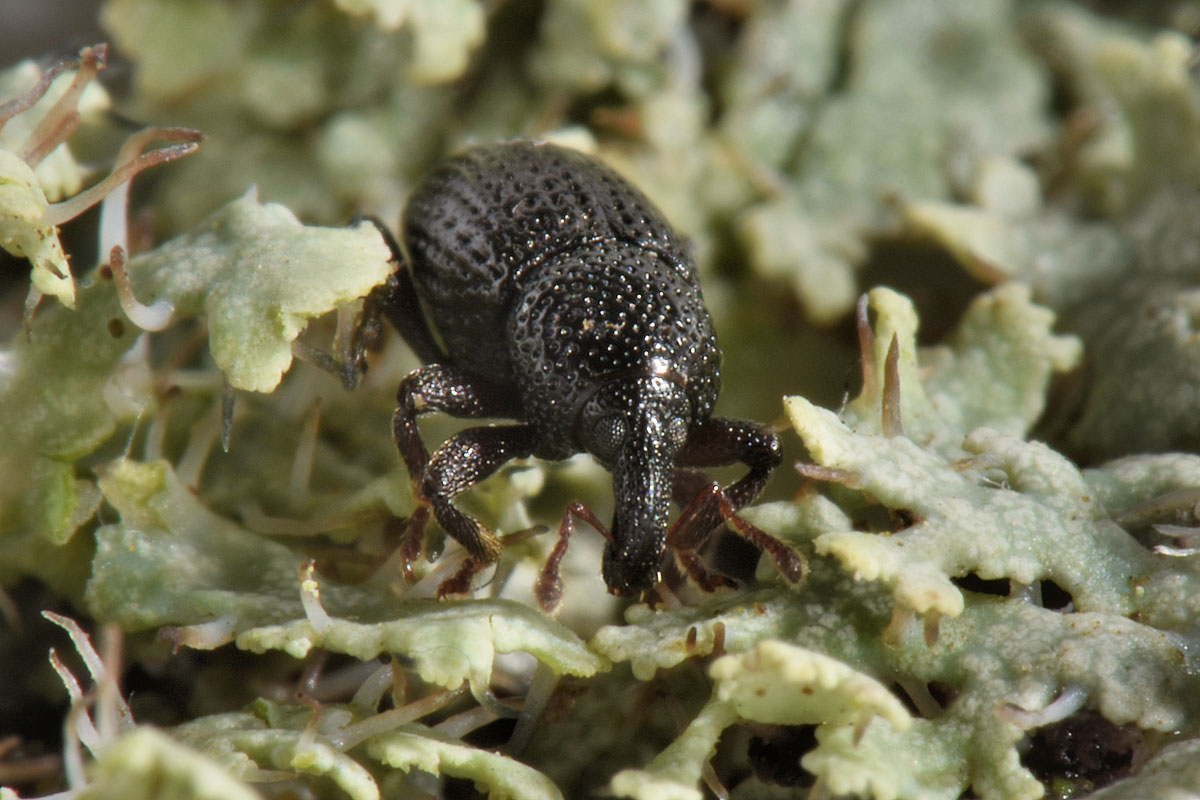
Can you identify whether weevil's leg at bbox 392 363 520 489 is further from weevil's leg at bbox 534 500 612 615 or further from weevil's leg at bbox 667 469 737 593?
weevil's leg at bbox 667 469 737 593

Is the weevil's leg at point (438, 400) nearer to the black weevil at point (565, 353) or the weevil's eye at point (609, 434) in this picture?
the black weevil at point (565, 353)

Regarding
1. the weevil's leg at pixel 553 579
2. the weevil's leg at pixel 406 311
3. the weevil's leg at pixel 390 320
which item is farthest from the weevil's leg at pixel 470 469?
the weevil's leg at pixel 406 311

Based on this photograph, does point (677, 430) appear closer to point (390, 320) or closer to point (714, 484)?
point (714, 484)

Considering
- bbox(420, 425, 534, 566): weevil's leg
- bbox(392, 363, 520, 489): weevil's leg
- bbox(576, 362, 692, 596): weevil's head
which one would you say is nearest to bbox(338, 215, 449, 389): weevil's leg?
bbox(392, 363, 520, 489): weevil's leg

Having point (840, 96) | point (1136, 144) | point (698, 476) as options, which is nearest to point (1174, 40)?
point (1136, 144)

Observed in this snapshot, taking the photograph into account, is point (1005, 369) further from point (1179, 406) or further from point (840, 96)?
point (840, 96)

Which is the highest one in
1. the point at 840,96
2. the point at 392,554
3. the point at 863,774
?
the point at 840,96

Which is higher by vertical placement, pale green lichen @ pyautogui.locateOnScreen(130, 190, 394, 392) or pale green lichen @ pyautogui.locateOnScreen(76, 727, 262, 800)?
pale green lichen @ pyautogui.locateOnScreen(130, 190, 394, 392)
